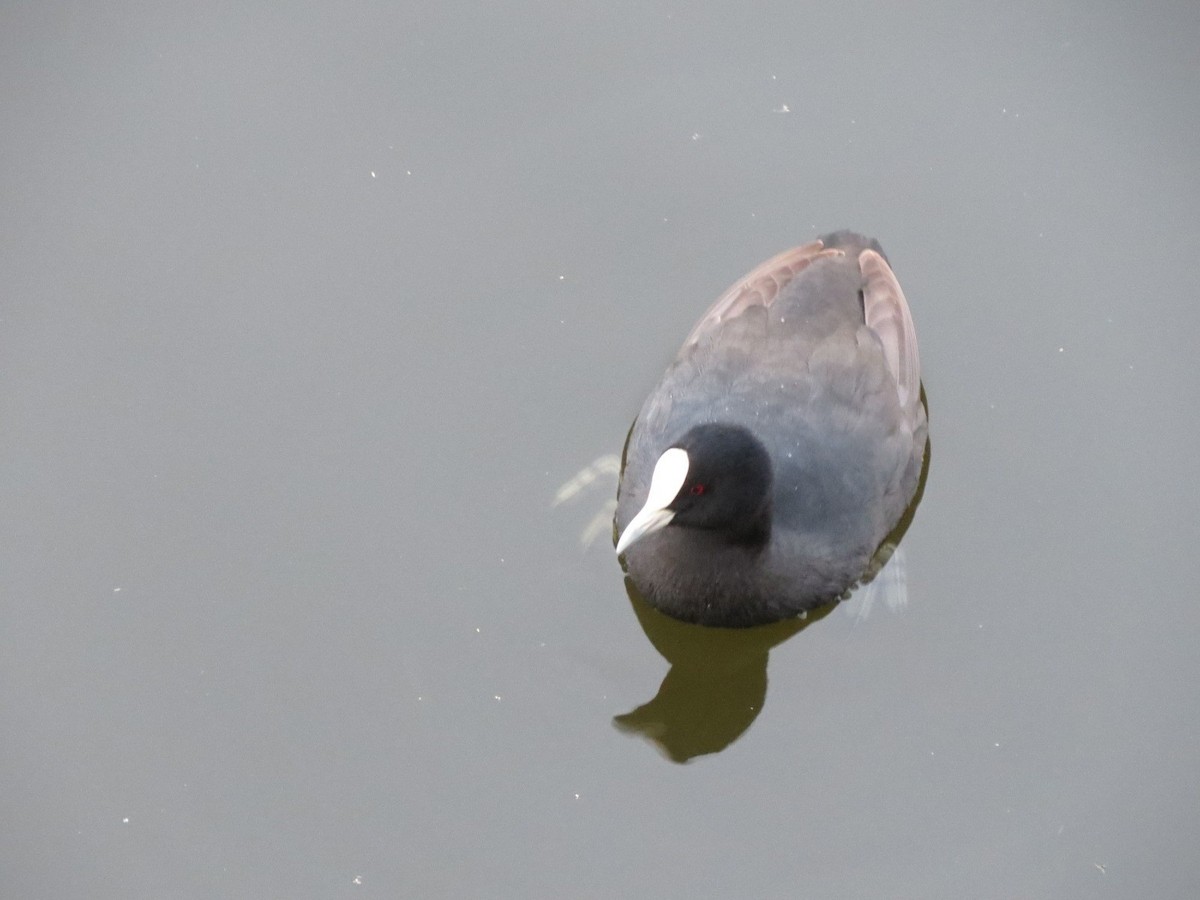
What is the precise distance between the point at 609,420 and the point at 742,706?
113cm

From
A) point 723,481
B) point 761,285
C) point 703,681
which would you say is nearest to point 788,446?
point 723,481

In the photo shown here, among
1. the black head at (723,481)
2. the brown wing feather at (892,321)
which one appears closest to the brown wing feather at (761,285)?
the brown wing feather at (892,321)

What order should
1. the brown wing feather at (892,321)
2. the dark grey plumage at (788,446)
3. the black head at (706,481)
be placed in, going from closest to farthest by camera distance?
the black head at (706,481), the dark grey plumage at (788,446), the brown wing feather at (892,321)

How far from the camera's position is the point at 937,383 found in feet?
17.9

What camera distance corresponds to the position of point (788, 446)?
457cm

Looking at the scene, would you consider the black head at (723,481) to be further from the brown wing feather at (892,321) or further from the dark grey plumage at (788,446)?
the brown wing feather at (892,321)

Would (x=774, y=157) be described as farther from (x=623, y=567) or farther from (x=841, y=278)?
(x=623, y=567)

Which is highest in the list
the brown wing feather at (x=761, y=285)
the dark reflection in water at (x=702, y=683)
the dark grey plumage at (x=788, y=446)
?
the brown wing feather at (x=761, y=285)

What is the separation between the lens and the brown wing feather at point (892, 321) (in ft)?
16.1

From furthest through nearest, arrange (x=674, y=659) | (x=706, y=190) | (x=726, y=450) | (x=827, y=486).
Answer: (x=706, y=190) → (x=674, y=659) → (x=827, y=486) → (x=726, y=450)

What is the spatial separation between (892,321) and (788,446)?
2.28ft

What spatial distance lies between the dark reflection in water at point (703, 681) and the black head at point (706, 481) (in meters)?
0.64

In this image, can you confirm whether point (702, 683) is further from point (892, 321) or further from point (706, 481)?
point (892, 321)

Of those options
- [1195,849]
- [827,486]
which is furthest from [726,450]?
[1195,849]
